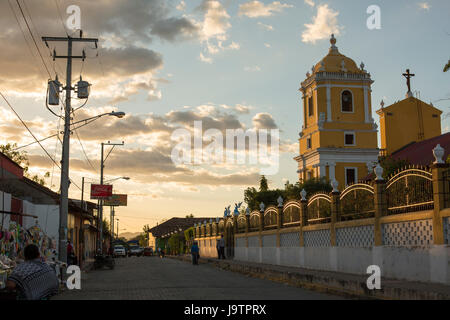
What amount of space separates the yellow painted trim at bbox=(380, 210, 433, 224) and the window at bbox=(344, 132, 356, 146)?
40015 millimetres

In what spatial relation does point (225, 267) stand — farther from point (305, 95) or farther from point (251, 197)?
point (251, 197)

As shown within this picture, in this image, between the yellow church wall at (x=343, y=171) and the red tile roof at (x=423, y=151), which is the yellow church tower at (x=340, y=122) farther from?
the red tile roof at (x=423, y=151)

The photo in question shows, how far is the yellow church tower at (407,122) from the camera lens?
5662 cm

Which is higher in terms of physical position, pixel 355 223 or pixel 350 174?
pixel 350 174

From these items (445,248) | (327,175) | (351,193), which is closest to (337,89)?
(327,175)

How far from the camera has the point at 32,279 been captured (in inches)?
346

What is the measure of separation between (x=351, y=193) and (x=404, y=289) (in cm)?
702

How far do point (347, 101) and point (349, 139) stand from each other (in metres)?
3.71

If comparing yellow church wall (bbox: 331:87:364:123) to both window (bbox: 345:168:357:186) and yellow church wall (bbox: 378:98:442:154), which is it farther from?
window (bbox: 345:168:357:186)

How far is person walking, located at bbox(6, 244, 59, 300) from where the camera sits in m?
8.66

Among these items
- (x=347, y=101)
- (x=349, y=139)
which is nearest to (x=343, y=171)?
(x=349, y=139)

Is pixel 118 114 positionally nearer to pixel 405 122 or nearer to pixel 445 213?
pixel 445 213

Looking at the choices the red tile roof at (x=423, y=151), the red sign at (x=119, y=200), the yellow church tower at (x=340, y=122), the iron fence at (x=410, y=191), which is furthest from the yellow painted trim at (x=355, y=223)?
the red sign at (x=119, y=200)
